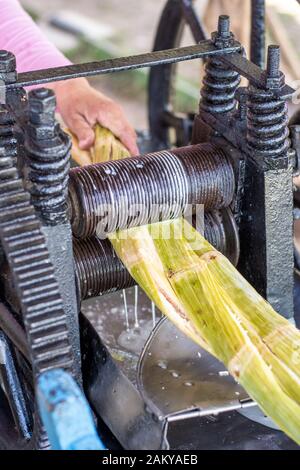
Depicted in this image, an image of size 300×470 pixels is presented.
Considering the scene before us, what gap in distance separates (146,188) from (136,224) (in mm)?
60

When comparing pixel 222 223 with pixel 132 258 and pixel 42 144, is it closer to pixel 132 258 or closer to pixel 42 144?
pixel 132 258

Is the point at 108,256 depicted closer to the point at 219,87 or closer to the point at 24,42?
the point at 219,87

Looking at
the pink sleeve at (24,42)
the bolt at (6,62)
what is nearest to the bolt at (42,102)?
the bolt at (6,62)

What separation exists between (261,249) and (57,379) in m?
0.47

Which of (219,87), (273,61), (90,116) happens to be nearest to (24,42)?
(90,116)

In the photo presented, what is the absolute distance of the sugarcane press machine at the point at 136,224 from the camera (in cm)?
111

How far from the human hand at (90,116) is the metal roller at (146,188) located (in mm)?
265

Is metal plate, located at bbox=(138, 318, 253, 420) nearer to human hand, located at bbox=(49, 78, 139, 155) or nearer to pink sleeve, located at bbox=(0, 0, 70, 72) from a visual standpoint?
human hand, located at bbox=(49, 78, 139, 155)

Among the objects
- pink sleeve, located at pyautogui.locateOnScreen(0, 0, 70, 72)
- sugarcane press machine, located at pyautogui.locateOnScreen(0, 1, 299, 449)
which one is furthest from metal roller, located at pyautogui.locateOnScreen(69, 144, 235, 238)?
pink sleeve, located at pyautogui.locateOnScreen(0, 0, 70, 72)

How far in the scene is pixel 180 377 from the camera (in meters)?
1.34

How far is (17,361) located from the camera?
1.25 metres

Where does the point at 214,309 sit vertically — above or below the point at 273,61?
below

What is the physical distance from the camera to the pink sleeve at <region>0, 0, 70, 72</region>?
175 cm
